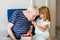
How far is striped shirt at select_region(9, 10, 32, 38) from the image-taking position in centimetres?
204

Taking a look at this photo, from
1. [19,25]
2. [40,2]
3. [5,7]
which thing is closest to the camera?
[19,25]

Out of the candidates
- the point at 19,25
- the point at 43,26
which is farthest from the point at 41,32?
the point at 19,25

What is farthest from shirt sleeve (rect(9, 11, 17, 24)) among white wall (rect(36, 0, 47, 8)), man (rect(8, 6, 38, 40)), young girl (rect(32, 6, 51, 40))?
white wall (rect(36, 0, 47, 8))

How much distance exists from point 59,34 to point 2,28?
115 centimetres

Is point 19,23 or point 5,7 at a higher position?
point 5,7

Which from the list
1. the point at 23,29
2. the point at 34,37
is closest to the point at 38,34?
the point at 34,37

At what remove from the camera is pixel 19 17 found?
205 centimetres

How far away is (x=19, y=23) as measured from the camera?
2045mm

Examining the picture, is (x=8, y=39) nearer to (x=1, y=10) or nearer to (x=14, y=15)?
(x=14, y=15)

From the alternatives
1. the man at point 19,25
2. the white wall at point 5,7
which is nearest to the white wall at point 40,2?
the white wall at point 5,7

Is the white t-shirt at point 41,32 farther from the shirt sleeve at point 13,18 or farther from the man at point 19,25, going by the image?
the shirt sleeve at point 13,18

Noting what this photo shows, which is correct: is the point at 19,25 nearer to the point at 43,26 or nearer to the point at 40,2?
the point at 43,26

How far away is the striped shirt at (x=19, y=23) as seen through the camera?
204cm

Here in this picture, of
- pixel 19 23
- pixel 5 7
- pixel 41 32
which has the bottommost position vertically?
pixel 41 32
